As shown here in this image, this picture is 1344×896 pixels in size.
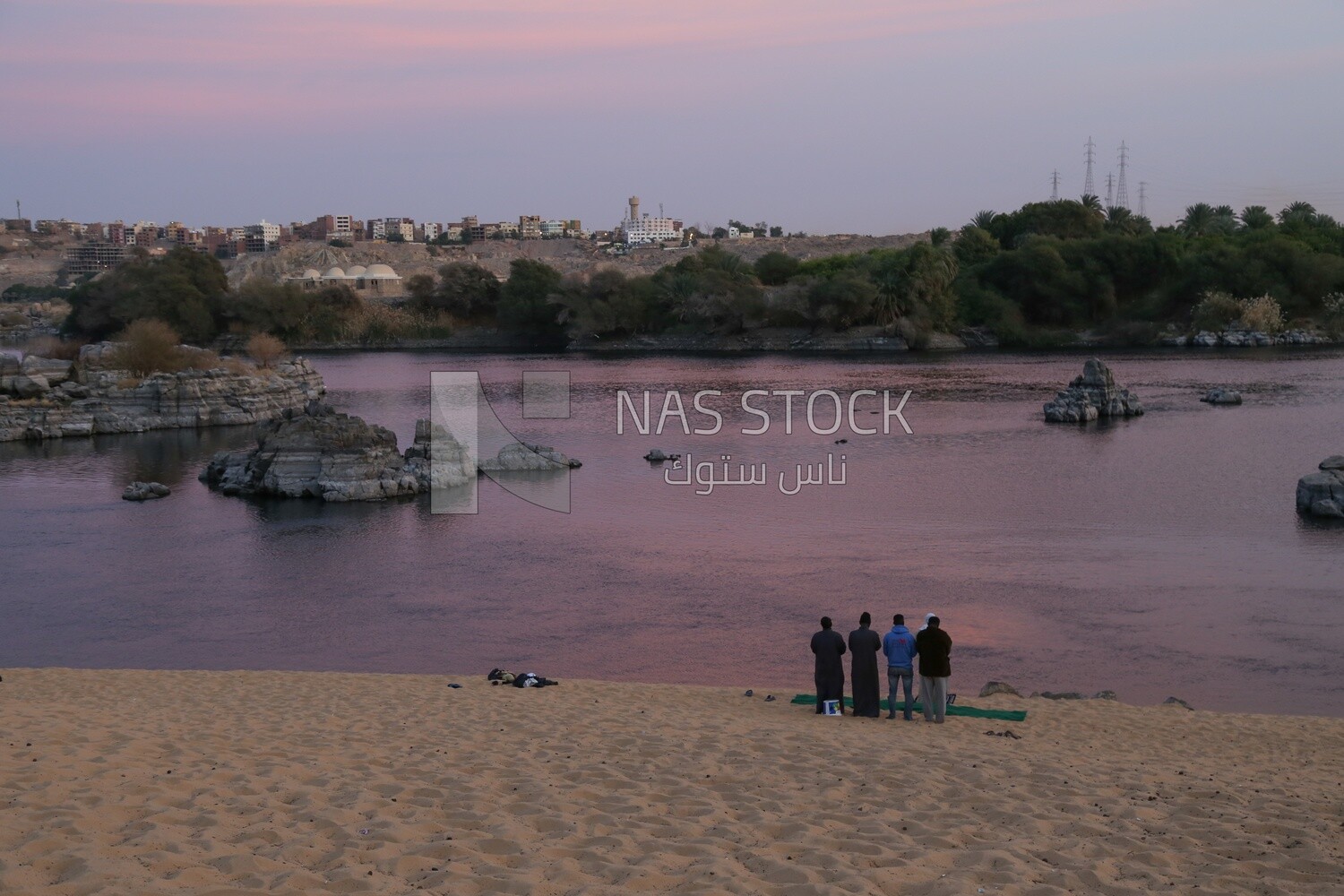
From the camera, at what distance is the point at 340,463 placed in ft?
94.4

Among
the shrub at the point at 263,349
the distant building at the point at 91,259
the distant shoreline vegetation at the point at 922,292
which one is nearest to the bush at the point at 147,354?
the shrub at the point at 263,349

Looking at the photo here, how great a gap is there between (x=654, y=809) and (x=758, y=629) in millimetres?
8946

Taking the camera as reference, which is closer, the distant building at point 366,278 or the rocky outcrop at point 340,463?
the rocky outcrop at point 340,463

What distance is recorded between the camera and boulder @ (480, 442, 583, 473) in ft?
104

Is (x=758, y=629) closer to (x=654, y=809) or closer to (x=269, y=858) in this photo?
(x=654, y=809)

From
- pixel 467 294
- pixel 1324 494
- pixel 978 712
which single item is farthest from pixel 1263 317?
pixel 978 712

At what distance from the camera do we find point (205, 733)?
9.70 meters

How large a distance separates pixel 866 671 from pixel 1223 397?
36.7 meters

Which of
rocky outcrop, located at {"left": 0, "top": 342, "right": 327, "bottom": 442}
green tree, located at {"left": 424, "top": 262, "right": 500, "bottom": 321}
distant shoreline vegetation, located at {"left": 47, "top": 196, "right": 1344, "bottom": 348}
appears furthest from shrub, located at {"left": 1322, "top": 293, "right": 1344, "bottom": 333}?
green tree, located at {"left": 424, "top": 262, "right": 500, "bottom": 321}

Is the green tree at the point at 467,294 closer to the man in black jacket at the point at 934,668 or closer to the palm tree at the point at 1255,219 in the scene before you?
the palm tree at the point at 1255,219

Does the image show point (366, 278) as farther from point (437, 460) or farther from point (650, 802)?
point (650, 802)

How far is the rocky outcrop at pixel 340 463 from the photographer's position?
93.9 feet

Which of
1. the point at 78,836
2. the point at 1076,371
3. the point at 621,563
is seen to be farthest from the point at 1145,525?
the point at 1076,371

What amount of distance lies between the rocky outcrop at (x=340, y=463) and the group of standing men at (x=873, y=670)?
61.2ft
